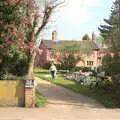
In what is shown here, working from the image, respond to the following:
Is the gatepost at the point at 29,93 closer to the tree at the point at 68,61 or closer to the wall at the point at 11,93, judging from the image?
the wall at the point at 11,93

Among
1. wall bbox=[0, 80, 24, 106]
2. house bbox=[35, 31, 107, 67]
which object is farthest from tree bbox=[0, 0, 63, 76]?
house bbox=[35, 31, 107, 67]

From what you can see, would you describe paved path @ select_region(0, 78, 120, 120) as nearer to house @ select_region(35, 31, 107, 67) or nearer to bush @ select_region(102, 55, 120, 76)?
bush @ select_region(102, 55, 120, 76)

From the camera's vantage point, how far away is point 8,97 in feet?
67.1

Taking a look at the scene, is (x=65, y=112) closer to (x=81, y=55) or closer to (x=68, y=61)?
(x=68, y=61)

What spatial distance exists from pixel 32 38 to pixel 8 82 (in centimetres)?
467

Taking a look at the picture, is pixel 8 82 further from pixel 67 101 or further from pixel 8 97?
pixel 67 101

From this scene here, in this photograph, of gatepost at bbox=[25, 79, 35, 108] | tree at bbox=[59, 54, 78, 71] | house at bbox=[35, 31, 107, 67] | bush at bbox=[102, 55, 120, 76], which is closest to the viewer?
gatepost at bbox=[25, 79, 35, 108]

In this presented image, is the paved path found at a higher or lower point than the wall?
lower

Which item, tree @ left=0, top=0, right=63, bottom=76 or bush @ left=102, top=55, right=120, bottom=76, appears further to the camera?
bush @ left=102, top=55, right=120, bottom=76

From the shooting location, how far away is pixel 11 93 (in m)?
20.5

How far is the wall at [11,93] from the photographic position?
20453 mm

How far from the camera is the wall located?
20453 mm

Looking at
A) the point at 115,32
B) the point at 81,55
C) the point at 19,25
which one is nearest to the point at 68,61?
the point at 81,55

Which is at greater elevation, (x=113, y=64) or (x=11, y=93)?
(x=113, y=64)
